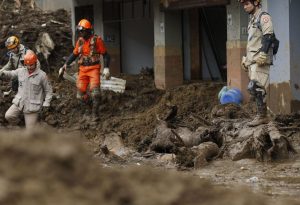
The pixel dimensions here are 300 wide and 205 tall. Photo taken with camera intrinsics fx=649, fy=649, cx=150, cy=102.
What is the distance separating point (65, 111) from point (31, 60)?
380cm

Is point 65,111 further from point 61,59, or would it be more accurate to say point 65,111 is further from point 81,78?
point 61,59

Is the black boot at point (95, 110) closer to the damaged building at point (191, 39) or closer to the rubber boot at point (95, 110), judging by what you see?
the rubber boot at point (95, 110)

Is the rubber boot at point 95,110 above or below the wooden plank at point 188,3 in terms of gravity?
below

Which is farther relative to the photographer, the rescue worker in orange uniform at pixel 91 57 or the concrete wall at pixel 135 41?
the concrete wall at pixel 135 41

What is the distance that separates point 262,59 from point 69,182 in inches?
253

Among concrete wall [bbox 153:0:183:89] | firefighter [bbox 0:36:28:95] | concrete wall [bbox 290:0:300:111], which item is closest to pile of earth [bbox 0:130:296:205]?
concrete wall [bbox 290:0:300:111]

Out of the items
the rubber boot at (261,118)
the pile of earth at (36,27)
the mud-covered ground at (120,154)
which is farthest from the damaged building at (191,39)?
the rubber boot at (261,118)

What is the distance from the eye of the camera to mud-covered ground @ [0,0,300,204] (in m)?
2.88

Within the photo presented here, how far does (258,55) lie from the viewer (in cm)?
906

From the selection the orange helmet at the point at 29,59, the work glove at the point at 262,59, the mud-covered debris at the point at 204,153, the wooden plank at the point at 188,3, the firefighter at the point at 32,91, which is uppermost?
the wooden plank at the point at 188,3

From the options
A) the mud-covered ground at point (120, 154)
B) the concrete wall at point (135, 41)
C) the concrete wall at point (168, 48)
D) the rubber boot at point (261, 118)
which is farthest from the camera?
the concrete wall at point (135, 41)

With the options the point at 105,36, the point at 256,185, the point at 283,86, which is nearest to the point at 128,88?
the point at 105,36

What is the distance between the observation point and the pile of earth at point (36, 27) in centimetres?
1838

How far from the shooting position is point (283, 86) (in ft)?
34.2
